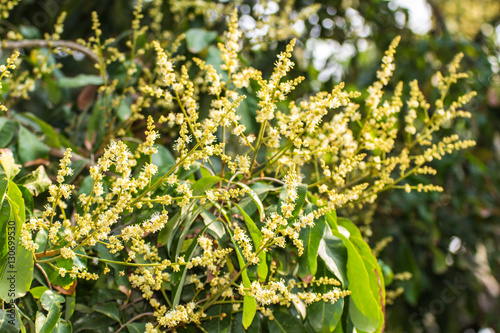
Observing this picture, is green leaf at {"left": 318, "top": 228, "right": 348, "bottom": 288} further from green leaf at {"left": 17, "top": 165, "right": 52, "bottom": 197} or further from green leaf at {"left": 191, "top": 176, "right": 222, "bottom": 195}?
green leaf at {"left": 17, "top": 165, "right": 52, "bottom": 197}

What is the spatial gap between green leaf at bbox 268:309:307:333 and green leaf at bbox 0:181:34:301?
1.87ft

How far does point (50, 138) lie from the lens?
1648 mm

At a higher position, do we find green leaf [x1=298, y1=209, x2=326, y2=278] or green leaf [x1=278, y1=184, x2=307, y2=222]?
green leaf [x1=278, y1=184, x2=307, y2=222]

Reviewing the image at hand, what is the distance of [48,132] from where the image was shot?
1636mm

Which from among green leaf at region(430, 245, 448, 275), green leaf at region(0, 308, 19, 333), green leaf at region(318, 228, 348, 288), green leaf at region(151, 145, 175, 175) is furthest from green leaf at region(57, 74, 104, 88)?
green leaf at region(430, 245, 448, 275)

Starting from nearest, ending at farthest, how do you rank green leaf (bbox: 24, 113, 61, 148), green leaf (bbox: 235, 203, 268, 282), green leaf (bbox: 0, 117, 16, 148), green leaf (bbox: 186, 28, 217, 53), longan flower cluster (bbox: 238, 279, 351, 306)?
1. longan flower cluster (bbox: 238, 279, 351, 306)
2. green leaf (bbox: 235, 203, 268, 282)
3. green leaf (bbox: 0, 117, 16, 148)
4. green leaf (bbox: 24, 113, 61, 148)
5. green leaf (bbox: 186, 28, 217, 53)

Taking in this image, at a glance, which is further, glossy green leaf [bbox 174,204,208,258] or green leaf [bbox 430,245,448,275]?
green leaf [bbox 430,245,448,275]

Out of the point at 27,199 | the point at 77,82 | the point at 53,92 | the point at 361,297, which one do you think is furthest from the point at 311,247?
the point at 53,92

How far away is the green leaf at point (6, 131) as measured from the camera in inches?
56.9

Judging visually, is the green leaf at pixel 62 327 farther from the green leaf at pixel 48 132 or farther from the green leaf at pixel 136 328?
the green leaf at pixel 48 132

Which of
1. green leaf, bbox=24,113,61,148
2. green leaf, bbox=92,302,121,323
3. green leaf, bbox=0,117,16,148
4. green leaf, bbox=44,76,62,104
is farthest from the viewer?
green leaf, bbox=44,76,62,104

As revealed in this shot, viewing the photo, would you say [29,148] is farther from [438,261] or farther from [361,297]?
[438,261]

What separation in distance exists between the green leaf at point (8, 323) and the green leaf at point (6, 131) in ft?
2.10

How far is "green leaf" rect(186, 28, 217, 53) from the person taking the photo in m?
1.77
